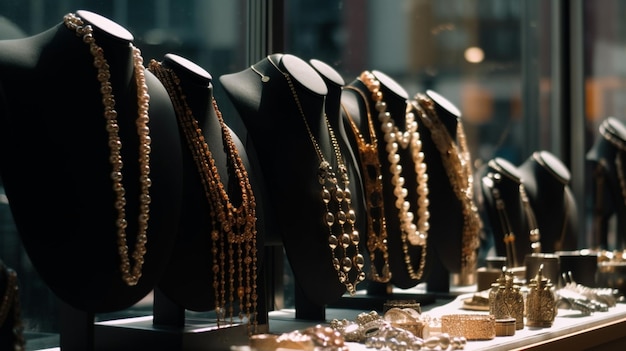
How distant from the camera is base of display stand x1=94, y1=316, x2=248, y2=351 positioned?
128cm

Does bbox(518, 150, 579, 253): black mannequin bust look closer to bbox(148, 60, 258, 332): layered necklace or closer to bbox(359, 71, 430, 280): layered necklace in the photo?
bbox(359, 71, 430, 280): layered necklace

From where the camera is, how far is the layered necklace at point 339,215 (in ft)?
4.91

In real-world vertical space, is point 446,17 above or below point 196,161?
above

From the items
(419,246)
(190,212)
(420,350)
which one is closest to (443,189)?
(419,246)

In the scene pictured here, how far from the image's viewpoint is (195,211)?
1310 millimetres

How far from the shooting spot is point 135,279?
3.92 ft

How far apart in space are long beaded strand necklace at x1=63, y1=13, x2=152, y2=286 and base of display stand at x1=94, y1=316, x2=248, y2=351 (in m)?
0.12

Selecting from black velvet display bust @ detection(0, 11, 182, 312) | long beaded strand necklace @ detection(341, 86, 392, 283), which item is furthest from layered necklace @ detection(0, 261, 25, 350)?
long beaded strand necklace @ detection(341, 86, 392, 283)

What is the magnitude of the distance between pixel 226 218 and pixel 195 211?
1.7 inches

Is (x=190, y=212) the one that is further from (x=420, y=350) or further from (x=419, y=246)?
(x=419, y=246)

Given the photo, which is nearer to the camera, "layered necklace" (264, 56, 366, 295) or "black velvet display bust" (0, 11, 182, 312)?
"black velvet display bust" (0, 11, 182, 312)

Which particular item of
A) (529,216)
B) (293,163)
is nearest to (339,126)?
(293,163)

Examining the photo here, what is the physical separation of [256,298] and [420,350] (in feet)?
0.80

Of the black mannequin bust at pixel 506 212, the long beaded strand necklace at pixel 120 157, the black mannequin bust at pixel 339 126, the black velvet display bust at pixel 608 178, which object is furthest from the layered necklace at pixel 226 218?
the black velvet display bust at pixel 608 178
